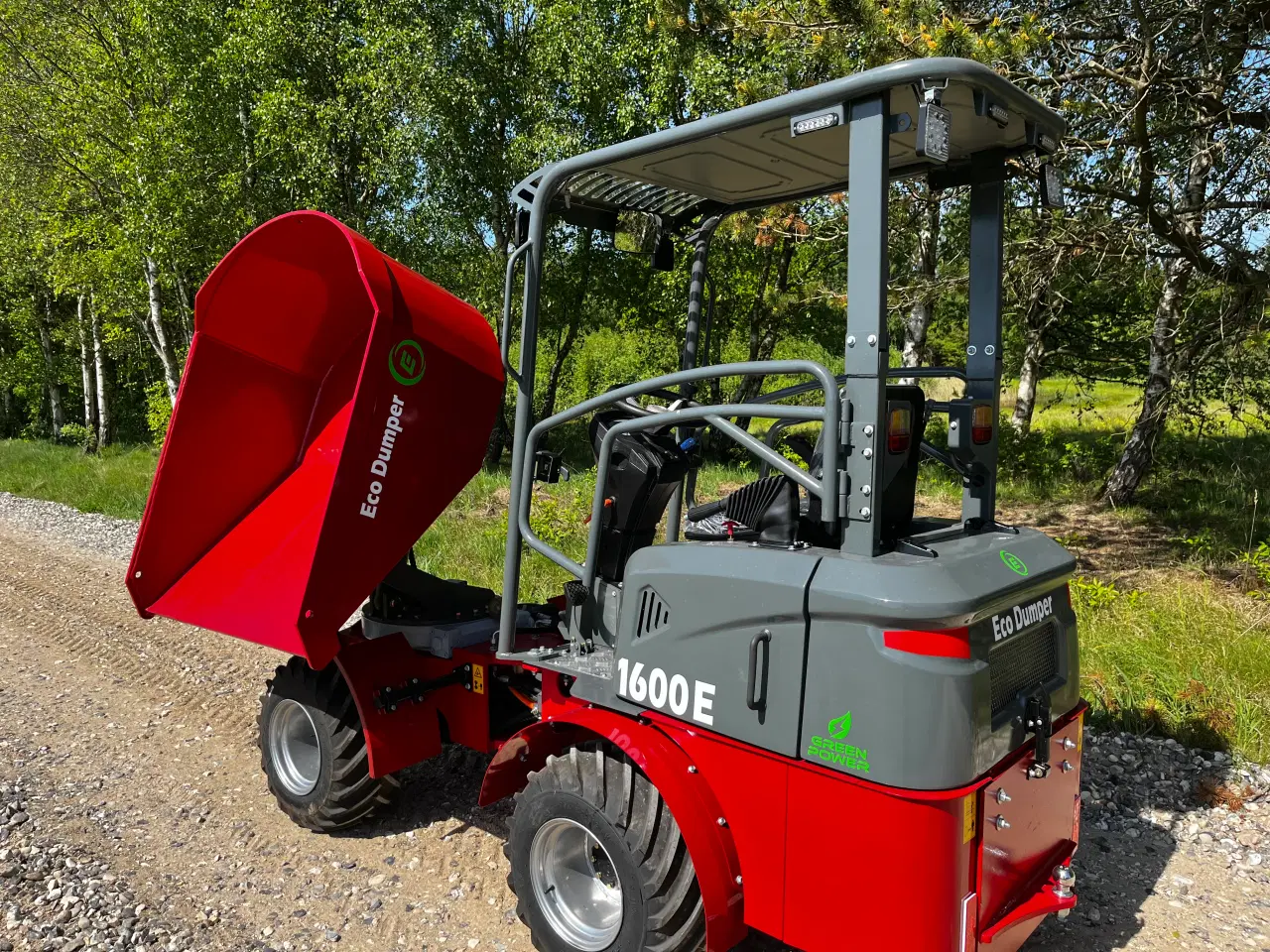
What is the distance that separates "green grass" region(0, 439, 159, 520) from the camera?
39.6 feet

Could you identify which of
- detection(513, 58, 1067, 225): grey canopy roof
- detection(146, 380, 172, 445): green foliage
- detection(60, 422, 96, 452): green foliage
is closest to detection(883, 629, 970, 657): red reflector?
detection(513, 58, 1067, 225): grey canopy roof

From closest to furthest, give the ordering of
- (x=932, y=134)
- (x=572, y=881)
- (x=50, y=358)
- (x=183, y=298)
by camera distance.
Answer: (x=932, y=134) → (x=572, y=881) → (x=183, y=298) → (x=50, y=358)

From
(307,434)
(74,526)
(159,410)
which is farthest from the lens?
(159,410)

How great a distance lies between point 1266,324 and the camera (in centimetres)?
630

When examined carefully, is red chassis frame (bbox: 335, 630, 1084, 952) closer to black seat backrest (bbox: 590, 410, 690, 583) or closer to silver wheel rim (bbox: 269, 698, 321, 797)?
black seat backrest (bbox: 590, 410, 690, 583)

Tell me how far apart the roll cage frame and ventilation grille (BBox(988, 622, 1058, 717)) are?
0.43 m

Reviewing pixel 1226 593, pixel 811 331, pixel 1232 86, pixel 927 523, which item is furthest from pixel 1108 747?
pixel 811 331

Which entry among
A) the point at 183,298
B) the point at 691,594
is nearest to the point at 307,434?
the point at 691,594

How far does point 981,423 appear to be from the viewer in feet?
10.2

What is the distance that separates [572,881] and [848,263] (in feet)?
6.98

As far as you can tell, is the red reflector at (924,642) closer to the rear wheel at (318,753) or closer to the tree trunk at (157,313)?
the rear wheel at (318,753)

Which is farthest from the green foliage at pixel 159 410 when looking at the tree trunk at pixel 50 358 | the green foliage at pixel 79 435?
the tree trunk at pixel 50 358

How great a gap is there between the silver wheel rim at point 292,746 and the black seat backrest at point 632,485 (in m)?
1.66

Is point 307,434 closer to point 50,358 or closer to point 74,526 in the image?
point 74,526
